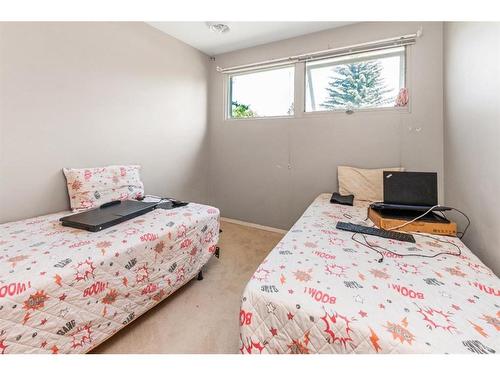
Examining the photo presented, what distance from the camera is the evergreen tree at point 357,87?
240 cm

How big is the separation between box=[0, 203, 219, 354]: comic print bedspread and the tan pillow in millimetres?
1658

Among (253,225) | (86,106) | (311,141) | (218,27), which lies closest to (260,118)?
(311,141)

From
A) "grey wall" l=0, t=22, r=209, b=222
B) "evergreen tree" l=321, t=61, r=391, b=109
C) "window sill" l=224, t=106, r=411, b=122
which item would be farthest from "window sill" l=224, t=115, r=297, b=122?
"grey wall" l=0, t=22, r=209, b=222

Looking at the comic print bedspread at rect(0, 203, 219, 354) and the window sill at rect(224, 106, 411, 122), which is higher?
the window sill at rect(224, 106, 411, 122)

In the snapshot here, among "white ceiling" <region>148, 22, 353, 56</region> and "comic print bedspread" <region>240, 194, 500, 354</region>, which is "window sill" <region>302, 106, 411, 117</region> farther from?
"comic print bedspread" <region>240, 194, 500, 354</region>

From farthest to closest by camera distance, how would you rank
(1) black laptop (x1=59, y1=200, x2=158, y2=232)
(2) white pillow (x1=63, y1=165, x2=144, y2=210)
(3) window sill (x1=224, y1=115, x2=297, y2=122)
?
(3) window sill (x1=224, y1=115, x2=297, y2=122) < (2) white pillow (x1=63, y1=165, x2=144, y2=210) < (1) black laptop (x1=59, y1=200, x2=158, y2=232)

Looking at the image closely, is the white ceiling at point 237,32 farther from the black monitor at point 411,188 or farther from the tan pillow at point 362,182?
the black monitor at point 411,188

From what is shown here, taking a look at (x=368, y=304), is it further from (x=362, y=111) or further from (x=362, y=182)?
(x=362, y=111)

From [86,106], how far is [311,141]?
2331 mm

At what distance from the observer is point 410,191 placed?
1.58m

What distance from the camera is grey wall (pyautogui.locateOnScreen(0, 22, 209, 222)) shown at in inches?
62.1
